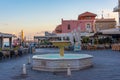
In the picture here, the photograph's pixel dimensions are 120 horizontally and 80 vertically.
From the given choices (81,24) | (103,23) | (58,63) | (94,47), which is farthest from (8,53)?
(103,23)

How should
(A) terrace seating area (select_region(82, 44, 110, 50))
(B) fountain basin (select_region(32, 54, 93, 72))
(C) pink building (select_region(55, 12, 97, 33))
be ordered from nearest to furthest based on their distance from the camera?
(B) fountain basin (select_region(32, 54, 93, 72))
(A) terrace seating area (select_region(82, 44, 110, 50))
(C) pink building (select_region(55, 12, 97, 33))

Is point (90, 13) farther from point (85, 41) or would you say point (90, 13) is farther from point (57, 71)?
point (57, 71)

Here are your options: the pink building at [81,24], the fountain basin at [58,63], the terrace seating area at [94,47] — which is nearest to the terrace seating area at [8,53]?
the fountain basin at [58,63]

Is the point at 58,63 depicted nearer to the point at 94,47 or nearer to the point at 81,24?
the point at 94,47

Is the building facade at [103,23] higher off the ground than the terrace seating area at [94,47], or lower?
higher

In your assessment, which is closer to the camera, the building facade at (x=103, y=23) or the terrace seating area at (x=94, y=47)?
the terrace seating area at (x=94, y=47)

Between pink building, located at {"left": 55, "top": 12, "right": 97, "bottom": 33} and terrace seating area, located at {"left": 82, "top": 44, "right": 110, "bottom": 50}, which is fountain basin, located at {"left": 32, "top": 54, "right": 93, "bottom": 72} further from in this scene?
pink building, located at {"left": 55, "top": 12, "right": 97, "bottom": 33}

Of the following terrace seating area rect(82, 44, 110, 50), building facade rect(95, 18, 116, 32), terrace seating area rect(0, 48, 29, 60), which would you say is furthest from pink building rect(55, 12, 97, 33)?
terrace seating area rect(0, 48, 29, 60)

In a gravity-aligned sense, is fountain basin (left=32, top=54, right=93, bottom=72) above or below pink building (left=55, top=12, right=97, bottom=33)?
below

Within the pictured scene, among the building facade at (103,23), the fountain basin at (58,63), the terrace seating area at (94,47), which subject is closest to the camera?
the fountain basin at (58,63)

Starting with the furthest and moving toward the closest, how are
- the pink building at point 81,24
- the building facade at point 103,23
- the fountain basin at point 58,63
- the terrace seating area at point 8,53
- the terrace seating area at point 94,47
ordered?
1. the building facade at point 103,23
2. the pink building at point 81,24
3. the terrace seating area at point 94,47
4. the terrace seating area at point 8,53
5. the fountain basin at point 58,63

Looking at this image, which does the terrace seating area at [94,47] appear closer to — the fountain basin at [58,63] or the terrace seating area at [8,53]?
the terrace seating area at [8,53]

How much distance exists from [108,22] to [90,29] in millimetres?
7424

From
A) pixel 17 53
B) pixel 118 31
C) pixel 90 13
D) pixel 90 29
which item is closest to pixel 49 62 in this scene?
pixel 17 53
